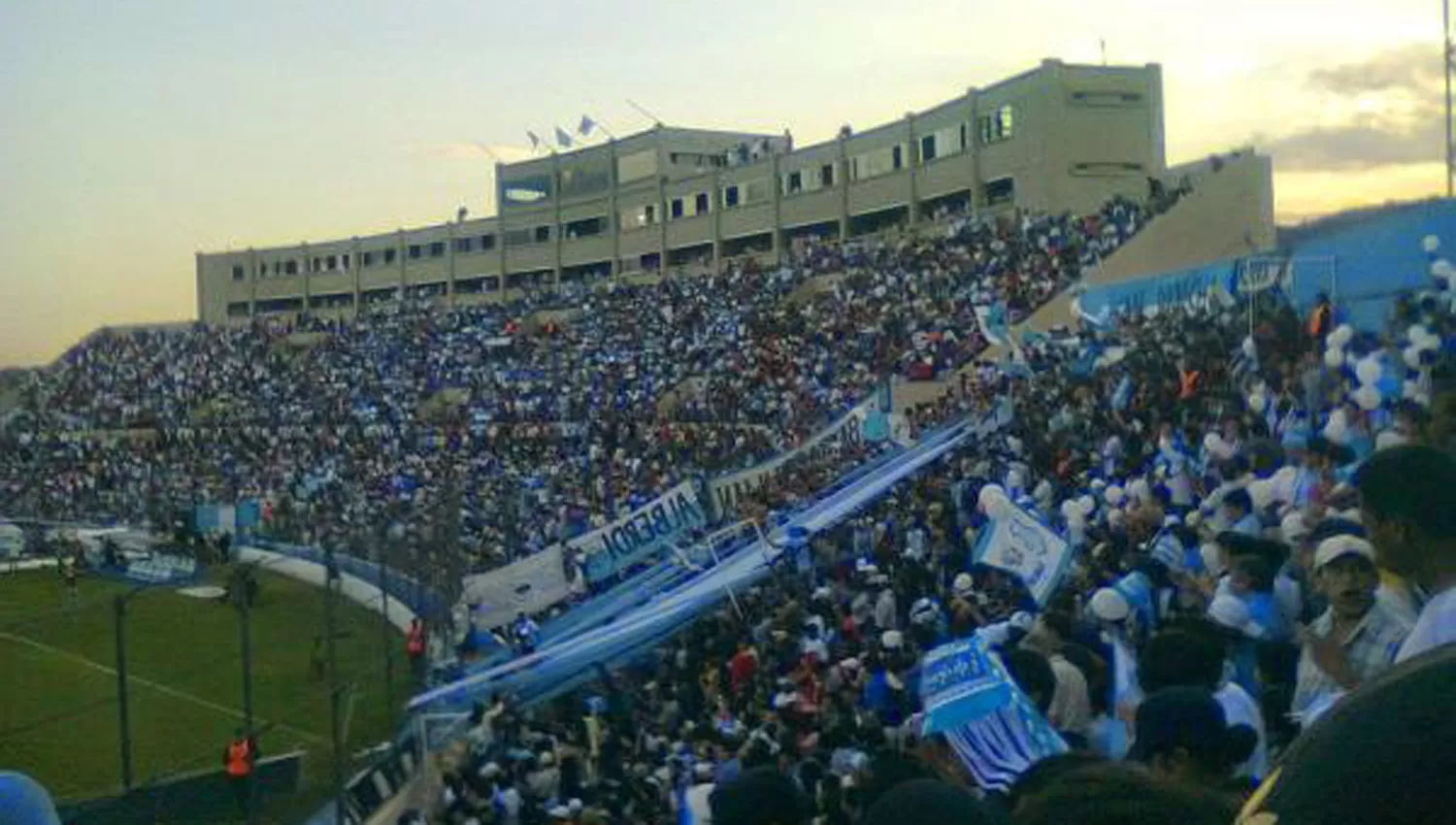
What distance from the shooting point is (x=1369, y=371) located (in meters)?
9.57

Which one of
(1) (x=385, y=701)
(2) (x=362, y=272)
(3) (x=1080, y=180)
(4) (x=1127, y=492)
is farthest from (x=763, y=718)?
(2) (x=362, y=272)

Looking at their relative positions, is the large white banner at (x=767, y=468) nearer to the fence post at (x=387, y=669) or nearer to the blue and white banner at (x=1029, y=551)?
the fence post at (x=387, y=669)

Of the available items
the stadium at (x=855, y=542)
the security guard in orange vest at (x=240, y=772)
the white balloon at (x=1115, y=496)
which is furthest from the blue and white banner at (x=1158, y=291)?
the security guard in orange vest at (x=240, y=772)

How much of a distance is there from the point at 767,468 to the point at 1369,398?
11987mm

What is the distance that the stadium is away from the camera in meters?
4.38

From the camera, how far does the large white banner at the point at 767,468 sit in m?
19.9

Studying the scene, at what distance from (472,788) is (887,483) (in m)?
5.48

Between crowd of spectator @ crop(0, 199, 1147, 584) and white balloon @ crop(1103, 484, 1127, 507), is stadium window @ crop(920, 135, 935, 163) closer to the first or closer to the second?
crowd of spectator @ crop(0, 199, 1147, 584)

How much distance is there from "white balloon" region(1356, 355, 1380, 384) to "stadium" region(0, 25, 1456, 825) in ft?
0.68

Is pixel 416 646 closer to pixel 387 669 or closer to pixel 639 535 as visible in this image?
pixel 387 669

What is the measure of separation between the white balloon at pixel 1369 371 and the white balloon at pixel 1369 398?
0.36 ft

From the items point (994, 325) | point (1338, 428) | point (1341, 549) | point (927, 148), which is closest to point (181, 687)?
point (994, 325)

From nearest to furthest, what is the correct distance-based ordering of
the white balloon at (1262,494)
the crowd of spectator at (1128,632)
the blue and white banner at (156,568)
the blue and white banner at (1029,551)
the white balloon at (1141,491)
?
the crowd of spectator at (1128,632)
the white balloon at (1262,494)
the blue and white banner at (1029,551)
the white balloon at (1141,491)
the blue and white banner at (156,568)

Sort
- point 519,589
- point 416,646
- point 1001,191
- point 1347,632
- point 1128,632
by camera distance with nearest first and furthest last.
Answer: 1. point 1347,632
2. point 1128,632
3. point 416,646
4. point 519,589
5. point 1001,191
